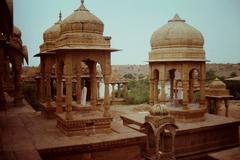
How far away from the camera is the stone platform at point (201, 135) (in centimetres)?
979

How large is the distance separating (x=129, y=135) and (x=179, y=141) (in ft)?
8.16

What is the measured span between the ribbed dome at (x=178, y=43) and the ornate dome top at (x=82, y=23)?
3.57 metres

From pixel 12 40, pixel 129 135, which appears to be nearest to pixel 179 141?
pixel 129 135

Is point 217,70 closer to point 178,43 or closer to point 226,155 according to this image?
point 178,43

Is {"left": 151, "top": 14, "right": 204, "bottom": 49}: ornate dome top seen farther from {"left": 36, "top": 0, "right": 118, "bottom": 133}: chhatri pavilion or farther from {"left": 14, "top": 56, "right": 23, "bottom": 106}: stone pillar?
{"left": 14, "top": 56, "right": 23, "bottom": 106}: stone pillar

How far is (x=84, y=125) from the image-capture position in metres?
8.30

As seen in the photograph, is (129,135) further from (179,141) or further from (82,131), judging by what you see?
(179,141)

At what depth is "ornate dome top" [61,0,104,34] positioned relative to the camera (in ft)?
28.7

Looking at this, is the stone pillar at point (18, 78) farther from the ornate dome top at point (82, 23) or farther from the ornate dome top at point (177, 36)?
the ornate dome top at point (177, 36)

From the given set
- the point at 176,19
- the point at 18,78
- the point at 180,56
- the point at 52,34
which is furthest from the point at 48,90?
the point at 176,19

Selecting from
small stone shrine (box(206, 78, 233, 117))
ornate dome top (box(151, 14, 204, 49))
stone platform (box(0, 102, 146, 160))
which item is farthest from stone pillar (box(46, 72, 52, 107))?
small stone shrine (box(206, 78, 233, 117))

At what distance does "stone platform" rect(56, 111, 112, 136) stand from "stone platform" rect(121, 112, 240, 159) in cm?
174

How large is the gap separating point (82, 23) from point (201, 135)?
6.10 m

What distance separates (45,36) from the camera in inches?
485
